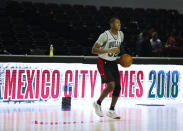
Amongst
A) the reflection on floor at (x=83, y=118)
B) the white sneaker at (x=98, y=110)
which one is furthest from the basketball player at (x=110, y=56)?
the reflection on floor at (x=83, y=118)

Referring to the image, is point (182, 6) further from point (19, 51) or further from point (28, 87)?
point (28, 87)

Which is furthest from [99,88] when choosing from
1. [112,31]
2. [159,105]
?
[112,31]

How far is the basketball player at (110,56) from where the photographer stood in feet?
26.7

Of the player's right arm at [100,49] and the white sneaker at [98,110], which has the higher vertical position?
the player's right arm at [100,49]

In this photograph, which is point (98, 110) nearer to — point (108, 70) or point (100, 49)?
point (108, 70)

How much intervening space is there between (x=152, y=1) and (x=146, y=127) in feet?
47.7

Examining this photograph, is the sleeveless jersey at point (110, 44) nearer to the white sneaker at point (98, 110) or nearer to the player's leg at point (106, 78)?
the player's leg at point (106, 78)

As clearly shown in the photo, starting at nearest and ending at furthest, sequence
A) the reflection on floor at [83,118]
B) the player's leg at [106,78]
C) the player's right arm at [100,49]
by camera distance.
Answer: the reflection on floor at [83,118]
the player's right arm at [100,49]
the player's leg at [106,78]

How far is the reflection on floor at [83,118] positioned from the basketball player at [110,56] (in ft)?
1.23

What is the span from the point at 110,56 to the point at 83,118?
4.27 feet

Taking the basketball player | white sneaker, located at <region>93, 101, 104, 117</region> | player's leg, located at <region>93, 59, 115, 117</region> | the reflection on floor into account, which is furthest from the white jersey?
the reflection on floor

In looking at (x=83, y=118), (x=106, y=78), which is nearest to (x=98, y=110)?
(x=83, y=118)

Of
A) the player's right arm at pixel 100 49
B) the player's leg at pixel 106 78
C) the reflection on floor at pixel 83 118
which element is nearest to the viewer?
the reflection on floor at pixel 83 118

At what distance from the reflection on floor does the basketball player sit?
374 mm
